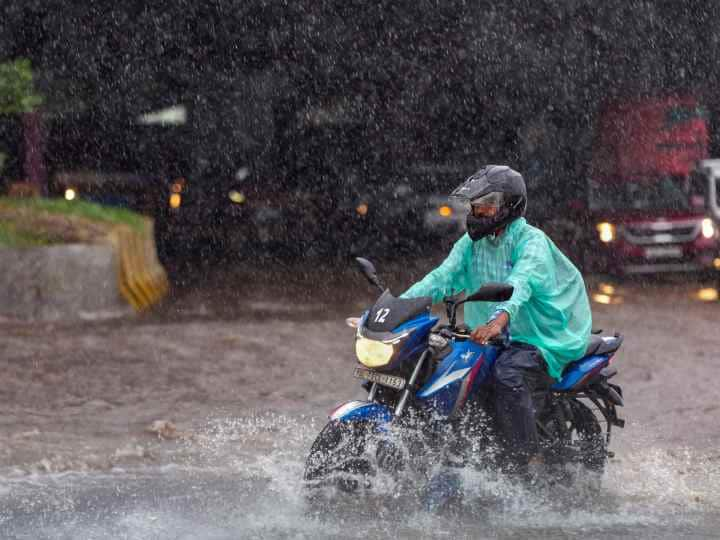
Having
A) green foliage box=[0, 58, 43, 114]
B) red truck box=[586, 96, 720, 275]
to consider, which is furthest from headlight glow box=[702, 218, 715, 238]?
green foliage box=[0, 58, 43, 114]

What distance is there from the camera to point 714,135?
83.9 feet

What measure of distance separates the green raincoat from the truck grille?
41.4ft

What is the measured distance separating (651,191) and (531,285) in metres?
14.2

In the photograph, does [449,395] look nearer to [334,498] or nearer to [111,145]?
[334,498]

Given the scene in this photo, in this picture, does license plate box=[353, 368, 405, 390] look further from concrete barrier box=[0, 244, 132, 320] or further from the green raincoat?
concrete barrier box=[0, 244, 132, 320]

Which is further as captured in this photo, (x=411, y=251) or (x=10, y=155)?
(x=10, y=155)

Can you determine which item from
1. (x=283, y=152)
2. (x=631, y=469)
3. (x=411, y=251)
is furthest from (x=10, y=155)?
(x=631, y=469)

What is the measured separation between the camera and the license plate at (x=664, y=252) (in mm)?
19047

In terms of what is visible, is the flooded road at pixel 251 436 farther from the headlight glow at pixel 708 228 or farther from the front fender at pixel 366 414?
the headlight glow at pixel 708 228

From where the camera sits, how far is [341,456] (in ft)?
20.5

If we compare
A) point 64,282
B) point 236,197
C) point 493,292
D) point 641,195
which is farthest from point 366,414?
point 236,197

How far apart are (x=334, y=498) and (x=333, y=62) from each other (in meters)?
→ 14.5

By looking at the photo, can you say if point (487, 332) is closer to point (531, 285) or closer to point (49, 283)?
point (531, 285)

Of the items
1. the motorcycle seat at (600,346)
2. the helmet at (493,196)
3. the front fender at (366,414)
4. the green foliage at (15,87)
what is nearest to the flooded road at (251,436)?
the front fender at (366,414)
